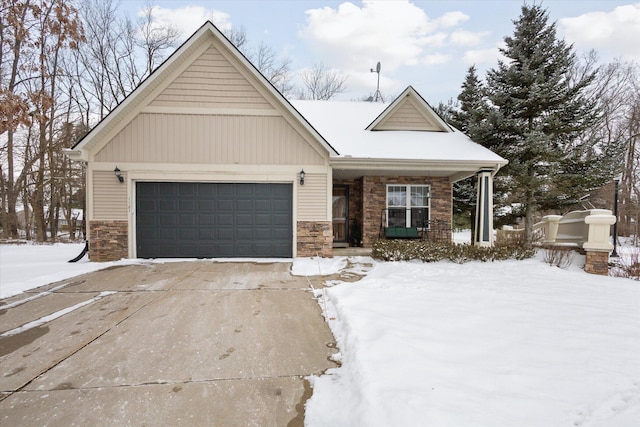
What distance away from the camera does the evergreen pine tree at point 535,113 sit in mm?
10008

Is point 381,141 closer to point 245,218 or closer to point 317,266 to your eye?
point 317,266

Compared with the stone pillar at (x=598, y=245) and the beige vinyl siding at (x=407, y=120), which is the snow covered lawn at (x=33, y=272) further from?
the stone pillar at (x=598, y=245)

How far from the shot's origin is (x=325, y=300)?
15.6 feet

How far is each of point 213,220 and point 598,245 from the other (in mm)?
10076

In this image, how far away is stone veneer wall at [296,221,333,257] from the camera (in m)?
8.38

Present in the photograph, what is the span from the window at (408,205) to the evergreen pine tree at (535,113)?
3.09m

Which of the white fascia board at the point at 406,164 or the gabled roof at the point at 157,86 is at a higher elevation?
the gabled roof at the point at 157,86

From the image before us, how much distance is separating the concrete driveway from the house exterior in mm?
2817

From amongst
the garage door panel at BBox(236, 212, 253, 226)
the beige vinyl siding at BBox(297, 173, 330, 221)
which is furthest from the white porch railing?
the garage door panel at BBox(236, 212, 253, 226)

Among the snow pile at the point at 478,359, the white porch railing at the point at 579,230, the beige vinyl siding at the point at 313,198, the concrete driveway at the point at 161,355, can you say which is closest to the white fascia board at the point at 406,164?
the beige vinyl siding at the point at 313,198

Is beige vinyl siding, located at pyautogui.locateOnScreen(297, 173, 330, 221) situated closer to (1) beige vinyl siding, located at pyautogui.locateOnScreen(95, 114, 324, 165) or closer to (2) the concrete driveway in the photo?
(1) beige vinyl siding, located at pyautogui.locateOnScreen(95, 114, 324, 165)

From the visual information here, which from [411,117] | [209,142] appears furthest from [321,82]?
[209,142]

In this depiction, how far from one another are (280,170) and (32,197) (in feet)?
59.8

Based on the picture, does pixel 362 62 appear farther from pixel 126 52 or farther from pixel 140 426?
pixel 140 426
